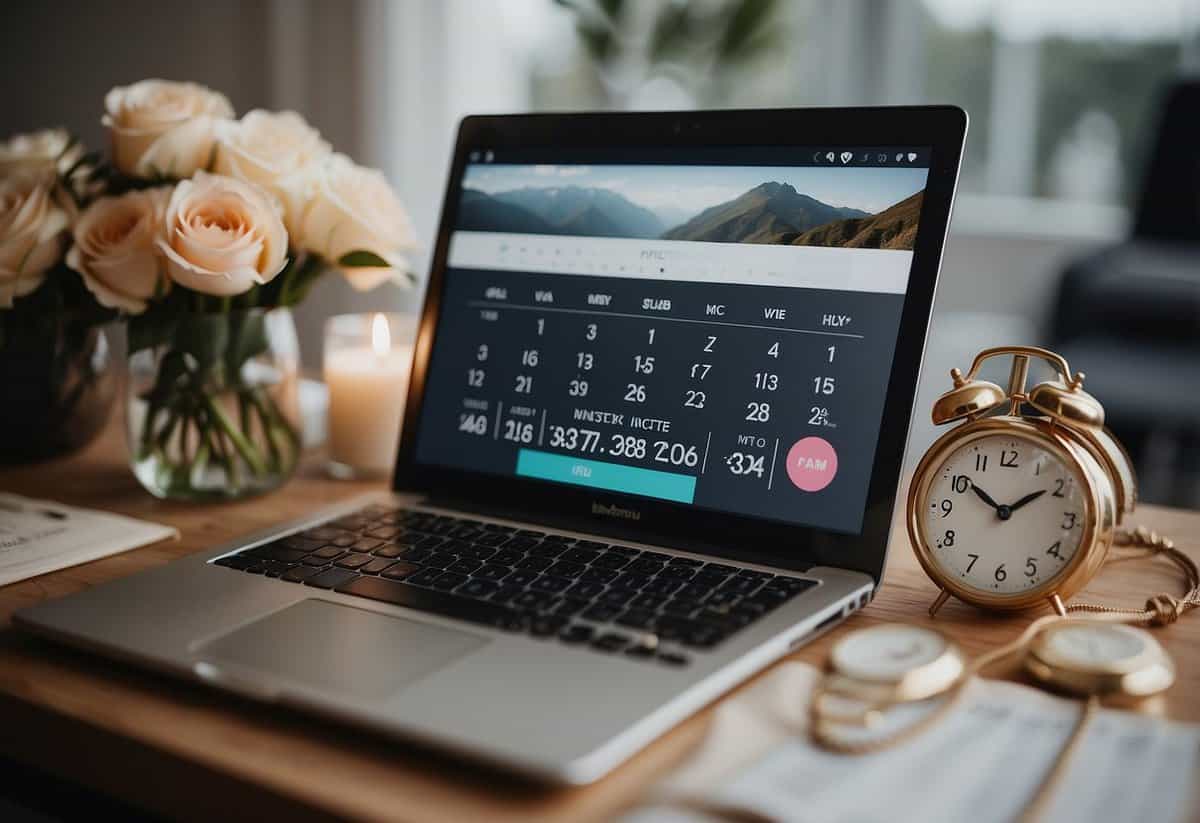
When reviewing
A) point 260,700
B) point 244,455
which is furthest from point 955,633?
point 244,455

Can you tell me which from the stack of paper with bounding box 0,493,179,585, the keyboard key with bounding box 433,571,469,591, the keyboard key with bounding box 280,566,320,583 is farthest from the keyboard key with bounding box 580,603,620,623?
the stack of paper with bounding box 0,493,179,585

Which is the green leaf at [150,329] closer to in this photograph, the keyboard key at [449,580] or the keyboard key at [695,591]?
the keyboard key at [449,580]

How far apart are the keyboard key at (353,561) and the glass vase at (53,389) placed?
0.44 meters

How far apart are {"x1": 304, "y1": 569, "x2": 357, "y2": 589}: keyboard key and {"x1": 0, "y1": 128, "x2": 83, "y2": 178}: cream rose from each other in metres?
0.49

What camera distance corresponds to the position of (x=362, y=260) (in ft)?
3.11

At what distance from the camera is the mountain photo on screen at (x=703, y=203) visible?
750mm

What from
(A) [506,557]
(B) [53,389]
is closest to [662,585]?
(A) [506,557]

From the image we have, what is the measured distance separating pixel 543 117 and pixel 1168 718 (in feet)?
2.08

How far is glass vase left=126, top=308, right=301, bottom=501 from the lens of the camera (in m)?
0.95

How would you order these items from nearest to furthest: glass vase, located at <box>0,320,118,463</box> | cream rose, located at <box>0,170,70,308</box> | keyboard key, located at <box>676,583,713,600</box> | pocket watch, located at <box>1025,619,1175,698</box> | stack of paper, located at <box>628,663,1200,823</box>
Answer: stack of paper, located at <box>628,663,1200,823</box>, pocket watch, located at <box>1025,619,1175,698</box>, keyboard key, located at <box>676,583,713,600</box>, cream rose, located at <box>0,170,70,308</box>, glass vase, located at <box>0,320,118,463</box>

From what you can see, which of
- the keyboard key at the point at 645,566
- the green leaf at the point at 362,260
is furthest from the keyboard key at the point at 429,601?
the green leaf at the point at 362,260

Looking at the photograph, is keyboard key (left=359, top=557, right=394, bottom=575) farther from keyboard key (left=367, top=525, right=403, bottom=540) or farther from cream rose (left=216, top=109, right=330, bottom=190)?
cream rose (left=216, top=109, right=330, bottom=190)

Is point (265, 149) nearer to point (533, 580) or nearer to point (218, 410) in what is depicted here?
point (218, 410)

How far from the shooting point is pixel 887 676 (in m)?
0.55
